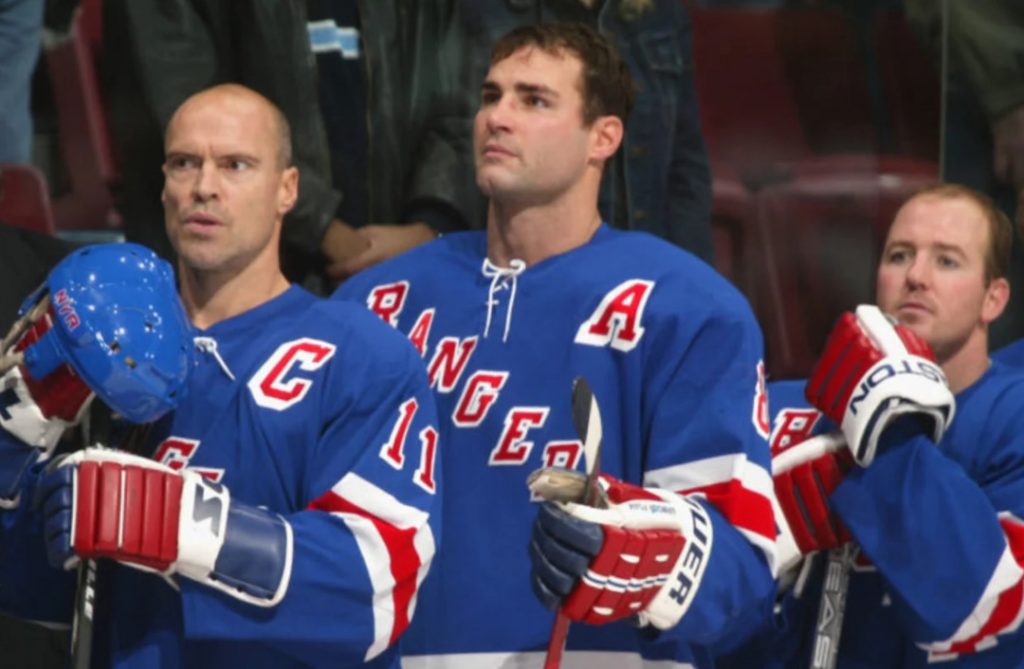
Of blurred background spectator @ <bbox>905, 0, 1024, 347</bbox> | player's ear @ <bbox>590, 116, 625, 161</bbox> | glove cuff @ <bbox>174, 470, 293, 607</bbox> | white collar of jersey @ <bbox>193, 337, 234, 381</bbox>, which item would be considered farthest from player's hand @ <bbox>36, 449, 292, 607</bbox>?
blurred background spectator @ <bbox>905, 0, 1024, 347</bbox>

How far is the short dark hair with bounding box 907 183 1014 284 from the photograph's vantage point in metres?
3.69

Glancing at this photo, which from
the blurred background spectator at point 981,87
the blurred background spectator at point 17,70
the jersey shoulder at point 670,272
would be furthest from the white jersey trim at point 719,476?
the blurred background spectator at point 981,87

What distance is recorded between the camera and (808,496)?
11.1ft

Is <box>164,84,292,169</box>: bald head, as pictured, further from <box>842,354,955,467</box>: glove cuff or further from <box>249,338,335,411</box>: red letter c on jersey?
<box>842,354,955,467</box>: glove cuff

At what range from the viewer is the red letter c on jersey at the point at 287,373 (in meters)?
2.95

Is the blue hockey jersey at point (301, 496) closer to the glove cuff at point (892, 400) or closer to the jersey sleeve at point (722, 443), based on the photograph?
the jersey sleeve at point (722, 443)

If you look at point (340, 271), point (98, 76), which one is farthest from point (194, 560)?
Result: point (98, 76)

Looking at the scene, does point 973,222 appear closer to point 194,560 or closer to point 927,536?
point 927,536

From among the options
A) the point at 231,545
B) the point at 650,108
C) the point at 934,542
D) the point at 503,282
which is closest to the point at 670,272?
the point at 503,282

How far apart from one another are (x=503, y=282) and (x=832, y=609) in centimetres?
72

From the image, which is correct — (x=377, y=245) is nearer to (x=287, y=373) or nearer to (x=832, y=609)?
(x=287, y=373)

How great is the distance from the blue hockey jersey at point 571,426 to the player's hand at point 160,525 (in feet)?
1.48

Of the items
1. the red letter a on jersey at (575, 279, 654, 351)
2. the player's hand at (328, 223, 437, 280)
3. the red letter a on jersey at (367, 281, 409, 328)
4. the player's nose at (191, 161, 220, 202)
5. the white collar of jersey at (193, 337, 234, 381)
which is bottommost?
the player's hand at (328, 223, 437, 280)

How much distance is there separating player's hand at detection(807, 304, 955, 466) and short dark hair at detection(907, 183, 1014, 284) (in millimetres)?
402
